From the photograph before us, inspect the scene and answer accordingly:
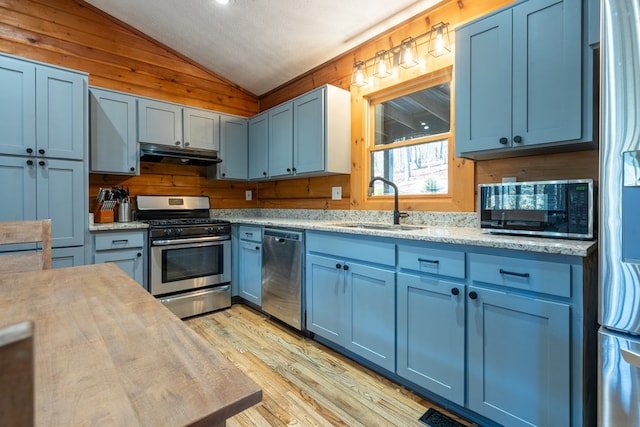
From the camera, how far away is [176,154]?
317 centimetres

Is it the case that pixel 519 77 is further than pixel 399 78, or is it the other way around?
pixel 399 78

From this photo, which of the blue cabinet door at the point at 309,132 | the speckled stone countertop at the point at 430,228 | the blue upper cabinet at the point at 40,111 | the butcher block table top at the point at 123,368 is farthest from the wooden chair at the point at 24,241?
the blue cabinet door at the point at 309,132

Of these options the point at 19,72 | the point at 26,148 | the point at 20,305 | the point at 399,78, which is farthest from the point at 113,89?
the point at 20,305

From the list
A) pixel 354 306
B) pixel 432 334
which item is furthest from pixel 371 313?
pixel 432 334

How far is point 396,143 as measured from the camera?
9.05 feet

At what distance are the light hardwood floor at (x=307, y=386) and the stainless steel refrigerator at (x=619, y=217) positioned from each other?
31.0 inches

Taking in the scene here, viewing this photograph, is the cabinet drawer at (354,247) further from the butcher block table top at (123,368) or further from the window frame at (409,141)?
the butcher block table top at (123,368)

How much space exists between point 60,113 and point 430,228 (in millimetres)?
2886

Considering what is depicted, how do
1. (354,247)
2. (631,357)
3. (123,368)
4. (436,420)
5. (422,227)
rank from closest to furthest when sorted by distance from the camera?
(123,368) → (631,357) → (436,420) → (354,247) → (422,227)

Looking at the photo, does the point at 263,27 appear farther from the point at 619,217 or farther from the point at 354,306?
the point at 619,217

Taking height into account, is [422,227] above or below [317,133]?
below

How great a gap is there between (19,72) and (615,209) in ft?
11.7

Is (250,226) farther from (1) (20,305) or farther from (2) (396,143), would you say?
(1) (20,305)

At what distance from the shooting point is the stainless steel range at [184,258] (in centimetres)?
290
